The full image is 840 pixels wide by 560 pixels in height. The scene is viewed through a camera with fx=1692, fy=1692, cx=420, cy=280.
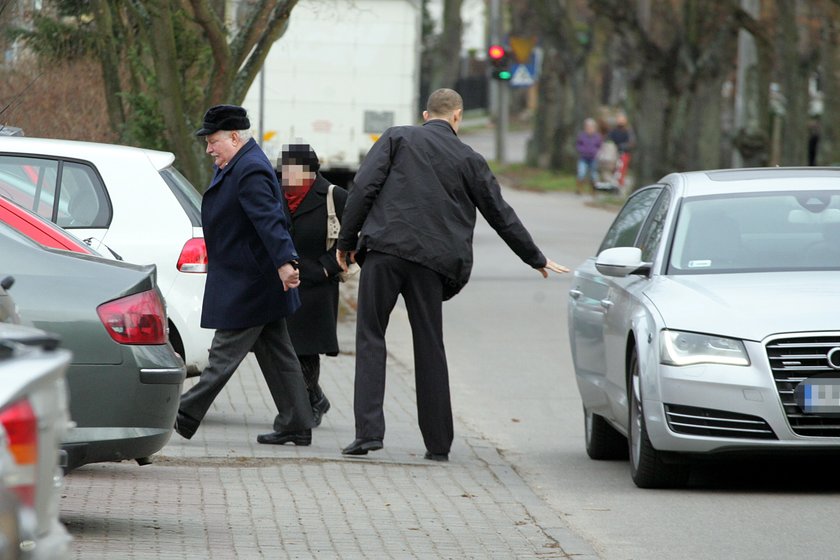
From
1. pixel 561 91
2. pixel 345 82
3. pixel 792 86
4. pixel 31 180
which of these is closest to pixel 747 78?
pixel 792 86

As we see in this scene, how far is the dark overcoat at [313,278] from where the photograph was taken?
10172 millimetres

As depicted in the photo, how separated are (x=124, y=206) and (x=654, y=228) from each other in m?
3.05

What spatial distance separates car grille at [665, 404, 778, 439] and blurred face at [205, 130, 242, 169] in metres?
2.66

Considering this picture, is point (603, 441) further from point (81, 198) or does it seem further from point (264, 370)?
point (81, 198)

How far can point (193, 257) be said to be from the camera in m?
9.91

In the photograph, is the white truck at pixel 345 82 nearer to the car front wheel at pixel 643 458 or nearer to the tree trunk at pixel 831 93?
the tree trunk at pixel 831 93

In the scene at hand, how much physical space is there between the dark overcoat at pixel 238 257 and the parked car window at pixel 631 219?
208cm

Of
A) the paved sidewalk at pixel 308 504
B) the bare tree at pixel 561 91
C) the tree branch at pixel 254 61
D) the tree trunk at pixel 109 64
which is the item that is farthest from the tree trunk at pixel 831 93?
the bare tree at pixel 561 91

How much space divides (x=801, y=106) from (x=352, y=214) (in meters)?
23.1

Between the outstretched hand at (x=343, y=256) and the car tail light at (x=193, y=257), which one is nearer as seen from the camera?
the outstretched hand at (x=343, y=256)

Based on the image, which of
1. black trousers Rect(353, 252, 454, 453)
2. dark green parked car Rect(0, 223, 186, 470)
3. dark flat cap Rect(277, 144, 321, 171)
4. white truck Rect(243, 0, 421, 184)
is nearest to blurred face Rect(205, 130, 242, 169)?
black trousers Rect(353, 252, 454, 453)

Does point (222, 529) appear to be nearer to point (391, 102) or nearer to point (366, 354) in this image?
point (366, 354)

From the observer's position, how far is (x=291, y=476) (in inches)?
328

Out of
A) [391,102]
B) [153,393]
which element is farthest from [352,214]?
[391,102]
